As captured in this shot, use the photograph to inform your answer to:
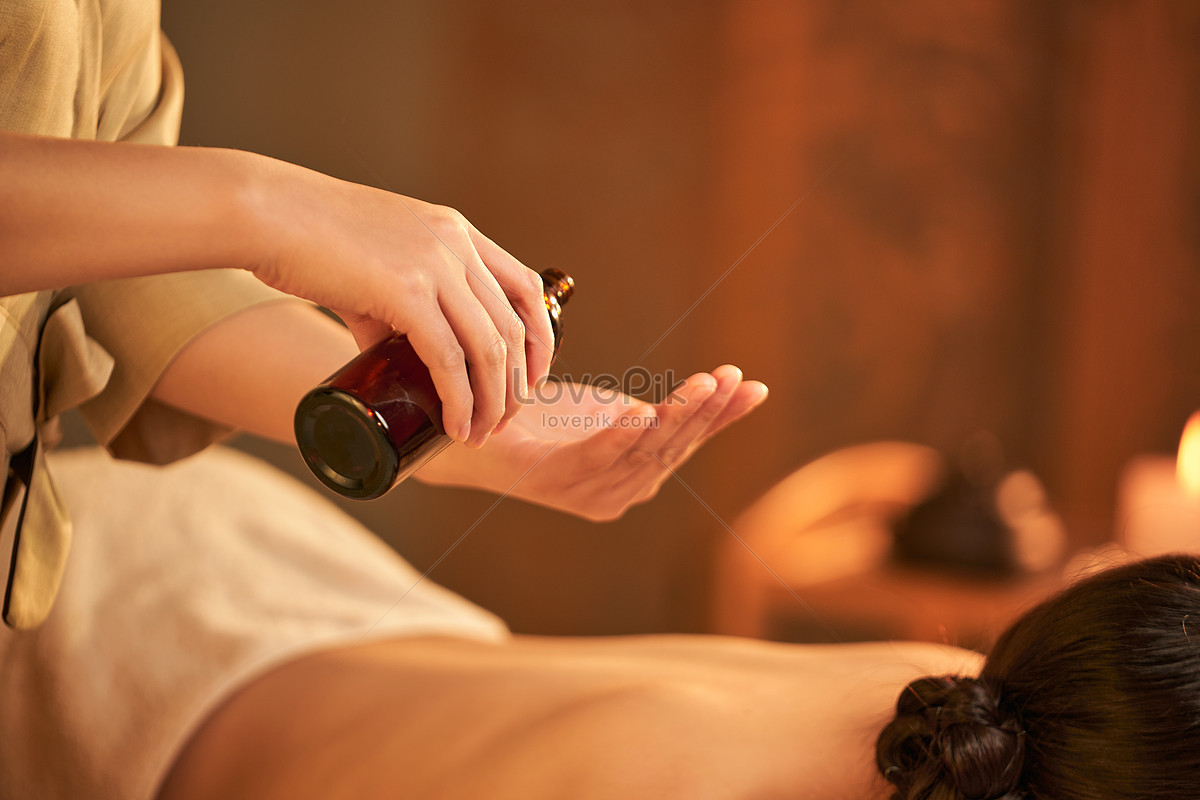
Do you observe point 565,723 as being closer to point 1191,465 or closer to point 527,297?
point 527,297

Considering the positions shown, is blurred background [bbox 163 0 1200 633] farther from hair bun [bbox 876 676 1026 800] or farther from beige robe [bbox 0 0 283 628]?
hair bun [bbox 876 676 1026 800]

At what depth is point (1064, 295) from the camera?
1.95m

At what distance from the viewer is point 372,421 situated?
413 mm

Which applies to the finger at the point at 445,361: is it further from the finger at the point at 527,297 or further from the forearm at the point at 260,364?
the forearm at the point at 260,364

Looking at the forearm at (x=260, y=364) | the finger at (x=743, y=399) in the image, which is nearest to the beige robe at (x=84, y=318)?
the forearm at (x=260, y=364)

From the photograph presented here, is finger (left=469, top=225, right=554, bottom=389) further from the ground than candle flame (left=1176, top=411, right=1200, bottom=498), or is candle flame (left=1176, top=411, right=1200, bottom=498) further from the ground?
finger (left=469, top=225, right=554, bottom=389)

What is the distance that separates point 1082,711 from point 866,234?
57.5 inches

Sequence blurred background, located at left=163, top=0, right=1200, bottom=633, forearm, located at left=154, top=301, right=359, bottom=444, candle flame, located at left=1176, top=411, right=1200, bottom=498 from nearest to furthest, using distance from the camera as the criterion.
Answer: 1. forearm, located at left=154, top=301, right=359, bottom=444
2. candle flame, located at left=1176, top=411, right=1200, bottom=498
3. blurred background, located at left=163, top=0, right=1200, bottom=633

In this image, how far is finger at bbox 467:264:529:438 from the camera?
42 cm

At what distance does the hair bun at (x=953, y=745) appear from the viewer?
0.48 meters

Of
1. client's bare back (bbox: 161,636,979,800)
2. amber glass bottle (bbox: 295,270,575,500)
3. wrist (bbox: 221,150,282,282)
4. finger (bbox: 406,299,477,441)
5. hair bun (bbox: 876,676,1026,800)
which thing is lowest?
client's bare back (bbox: 161,636,979,800)

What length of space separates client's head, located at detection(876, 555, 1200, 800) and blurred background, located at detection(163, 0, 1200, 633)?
994 millimetres

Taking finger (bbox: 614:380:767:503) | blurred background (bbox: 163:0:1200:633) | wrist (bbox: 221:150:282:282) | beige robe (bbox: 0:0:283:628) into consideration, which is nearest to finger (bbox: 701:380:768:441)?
finger (bbox: 614:380:767:503)

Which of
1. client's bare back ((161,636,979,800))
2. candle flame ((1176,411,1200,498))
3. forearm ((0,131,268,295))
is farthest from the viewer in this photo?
candle flame ((1176,411,1200,498))
